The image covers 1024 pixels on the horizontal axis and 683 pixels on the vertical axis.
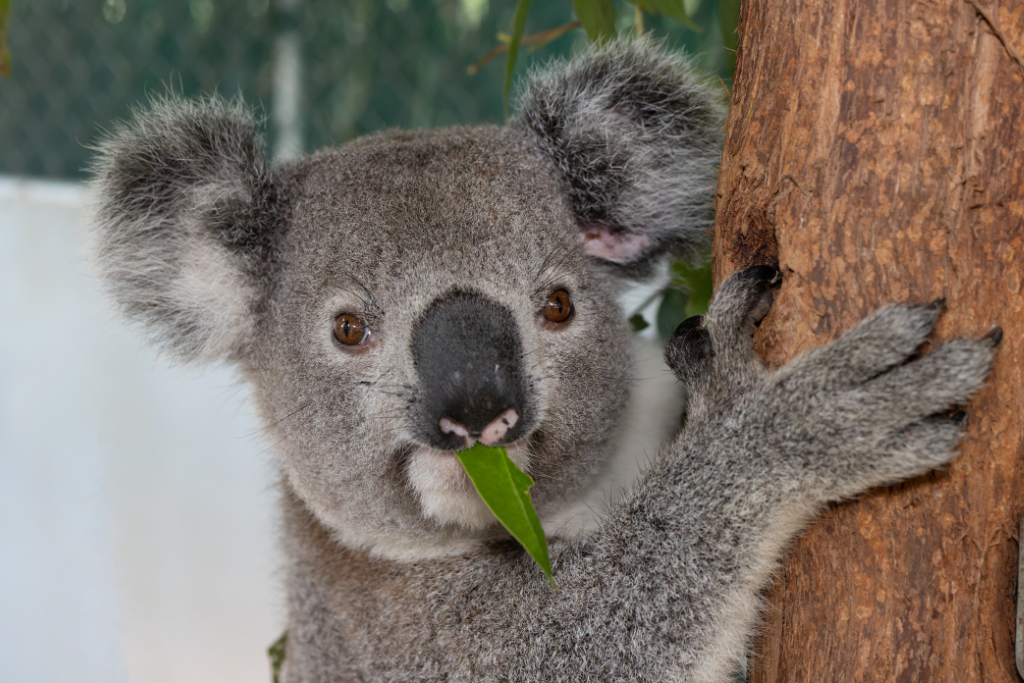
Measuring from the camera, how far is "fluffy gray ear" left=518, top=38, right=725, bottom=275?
1.81m


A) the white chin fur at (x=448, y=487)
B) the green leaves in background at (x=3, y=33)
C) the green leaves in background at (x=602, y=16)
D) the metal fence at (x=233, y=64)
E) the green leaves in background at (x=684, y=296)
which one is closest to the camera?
the white chin fur at (x=448, y=487)

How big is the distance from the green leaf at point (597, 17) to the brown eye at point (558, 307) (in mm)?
620

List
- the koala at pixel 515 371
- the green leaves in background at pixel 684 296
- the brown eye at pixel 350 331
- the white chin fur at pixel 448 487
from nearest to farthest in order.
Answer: the koala at pixel 515 371 < the white chin fur at pixel 448 487 < the brown eye at pixel 350 331 < the green leaves in background at pixel 684 296

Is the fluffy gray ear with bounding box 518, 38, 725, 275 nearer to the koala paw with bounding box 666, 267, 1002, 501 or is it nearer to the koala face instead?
the koala face

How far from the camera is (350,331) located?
5.28 feet

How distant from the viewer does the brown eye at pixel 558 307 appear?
1634mm

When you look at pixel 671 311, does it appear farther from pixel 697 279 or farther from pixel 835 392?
pixel 835 392

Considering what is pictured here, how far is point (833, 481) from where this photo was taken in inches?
46.9

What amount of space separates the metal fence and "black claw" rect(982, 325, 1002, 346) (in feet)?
10.1

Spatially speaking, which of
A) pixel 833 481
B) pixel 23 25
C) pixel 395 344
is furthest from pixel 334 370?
pixel 23 25

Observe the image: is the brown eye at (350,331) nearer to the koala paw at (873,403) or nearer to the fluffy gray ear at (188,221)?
the fluffy gray ear at (188,221)

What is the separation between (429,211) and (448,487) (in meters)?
0.52

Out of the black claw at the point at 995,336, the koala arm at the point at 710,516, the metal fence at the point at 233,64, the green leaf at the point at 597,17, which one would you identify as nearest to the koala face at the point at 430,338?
the koala arm at the point at 710,516

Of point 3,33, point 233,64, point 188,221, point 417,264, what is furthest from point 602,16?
point 233,64
